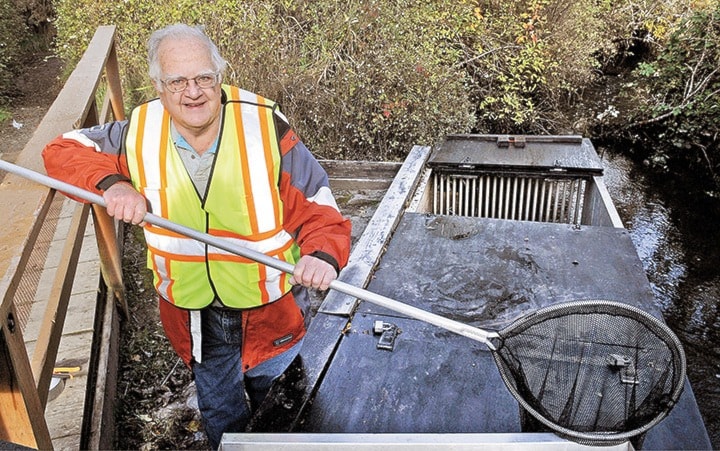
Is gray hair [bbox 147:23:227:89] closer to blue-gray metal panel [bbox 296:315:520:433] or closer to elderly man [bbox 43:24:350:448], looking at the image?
elderly man [bbox 43:24:350:448]

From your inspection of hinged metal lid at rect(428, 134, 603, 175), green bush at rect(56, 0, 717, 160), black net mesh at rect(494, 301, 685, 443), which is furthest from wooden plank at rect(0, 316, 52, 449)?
green bush at rect(56, 0, 717, 160)

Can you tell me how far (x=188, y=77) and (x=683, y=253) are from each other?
6512 mm

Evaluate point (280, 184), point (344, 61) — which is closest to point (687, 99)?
point (344, 61)

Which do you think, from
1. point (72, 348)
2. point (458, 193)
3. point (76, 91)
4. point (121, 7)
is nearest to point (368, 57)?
point (458, 193)

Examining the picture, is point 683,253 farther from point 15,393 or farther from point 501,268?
point 15,393

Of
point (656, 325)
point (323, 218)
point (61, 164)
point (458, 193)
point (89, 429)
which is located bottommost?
point (458, 193)

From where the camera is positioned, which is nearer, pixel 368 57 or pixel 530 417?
pixel 530 417

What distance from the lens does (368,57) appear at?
750 cm

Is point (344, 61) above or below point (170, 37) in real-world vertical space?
below

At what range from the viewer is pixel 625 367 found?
2133 millimetres

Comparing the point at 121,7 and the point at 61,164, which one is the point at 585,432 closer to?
the point at 61,164

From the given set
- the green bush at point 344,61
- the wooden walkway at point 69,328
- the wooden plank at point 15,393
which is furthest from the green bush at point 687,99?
the wooden plank at point 15,393

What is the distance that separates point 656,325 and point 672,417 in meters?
0.68

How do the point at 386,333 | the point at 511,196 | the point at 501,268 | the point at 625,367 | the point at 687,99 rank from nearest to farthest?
the point at 625,367, the point at 386,333, the point at 501,268, the point at 511,196, the point at 687,99
